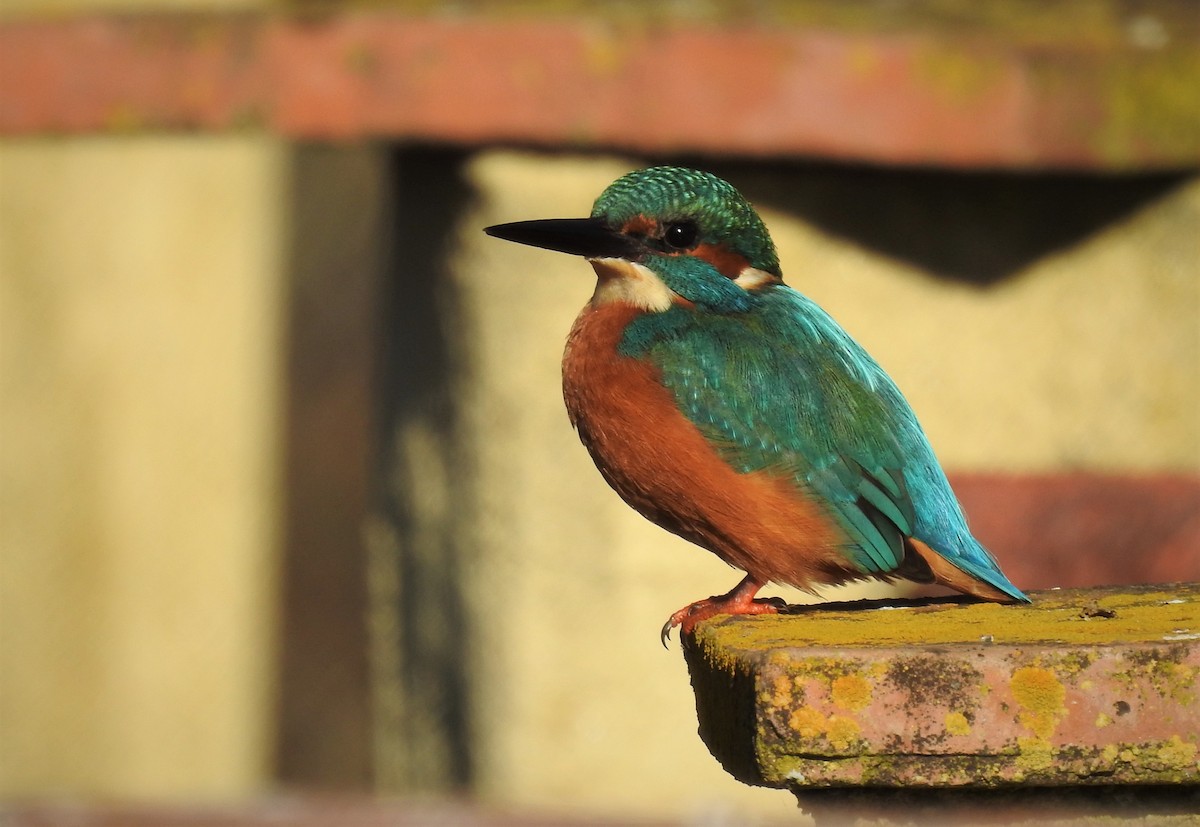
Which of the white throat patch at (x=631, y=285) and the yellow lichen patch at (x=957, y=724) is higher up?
the white throat patch at (x=631, y=285)

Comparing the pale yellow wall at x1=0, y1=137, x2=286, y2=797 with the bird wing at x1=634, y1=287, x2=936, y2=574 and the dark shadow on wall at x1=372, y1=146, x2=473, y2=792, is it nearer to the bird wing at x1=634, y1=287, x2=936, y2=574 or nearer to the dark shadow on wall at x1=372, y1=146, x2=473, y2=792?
the dark shadow on wall at x1=372, y1=146, x2=473, y2=792

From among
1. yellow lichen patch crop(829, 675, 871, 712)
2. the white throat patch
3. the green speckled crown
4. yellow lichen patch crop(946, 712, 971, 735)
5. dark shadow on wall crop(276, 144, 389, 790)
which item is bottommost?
dark shadow on wall crop(276, 144, 389, 790)

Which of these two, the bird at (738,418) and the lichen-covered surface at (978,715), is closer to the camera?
the lichen-covered surface at (978,715)

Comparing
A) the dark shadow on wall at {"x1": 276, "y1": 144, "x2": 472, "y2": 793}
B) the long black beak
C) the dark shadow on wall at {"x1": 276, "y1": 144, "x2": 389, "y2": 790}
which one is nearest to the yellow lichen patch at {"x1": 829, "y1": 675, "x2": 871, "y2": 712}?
the long black beak

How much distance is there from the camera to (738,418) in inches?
91.6

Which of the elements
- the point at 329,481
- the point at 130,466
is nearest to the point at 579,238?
the point at 130,466

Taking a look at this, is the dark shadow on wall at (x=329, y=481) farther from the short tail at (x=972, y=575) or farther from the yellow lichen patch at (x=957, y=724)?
the yellow lichen patch at (x=957, y=724)

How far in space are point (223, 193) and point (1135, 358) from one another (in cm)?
289

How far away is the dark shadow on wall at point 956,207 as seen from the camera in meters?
3.85

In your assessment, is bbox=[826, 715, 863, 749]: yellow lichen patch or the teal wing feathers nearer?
bbox=[826, 715, 863, 749]: yellow lichen patch

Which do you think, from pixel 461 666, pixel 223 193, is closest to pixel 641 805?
pixel 461 666

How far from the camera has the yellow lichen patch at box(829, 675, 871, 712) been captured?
1.58 m

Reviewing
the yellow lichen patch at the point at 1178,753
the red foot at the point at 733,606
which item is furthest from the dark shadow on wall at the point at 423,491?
the yellow lichen patch at the point at 1178,753

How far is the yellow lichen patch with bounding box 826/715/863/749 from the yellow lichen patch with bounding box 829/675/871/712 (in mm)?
11
